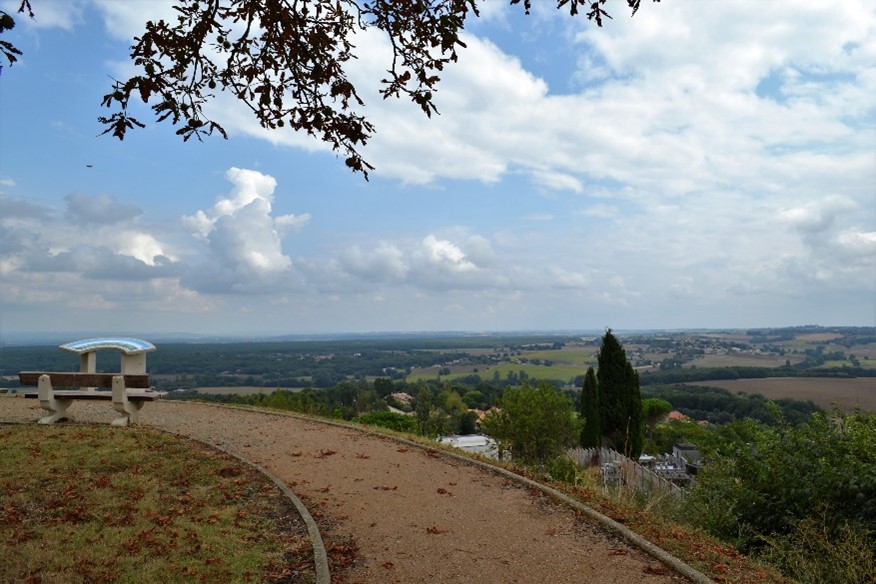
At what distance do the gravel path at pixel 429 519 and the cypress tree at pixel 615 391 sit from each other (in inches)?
682

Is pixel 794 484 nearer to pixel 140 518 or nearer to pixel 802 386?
pixel 140 518

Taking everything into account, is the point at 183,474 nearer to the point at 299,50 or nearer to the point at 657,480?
the point at 299,50

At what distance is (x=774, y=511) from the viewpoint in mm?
6527

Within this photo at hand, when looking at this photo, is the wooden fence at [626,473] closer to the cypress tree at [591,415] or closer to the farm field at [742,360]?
the cypress tree at [591,415]

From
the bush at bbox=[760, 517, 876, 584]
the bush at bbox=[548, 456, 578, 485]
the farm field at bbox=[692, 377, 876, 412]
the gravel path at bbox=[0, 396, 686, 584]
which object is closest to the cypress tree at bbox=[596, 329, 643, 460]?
the farm field at bbox=[692, 377, 876, 412]

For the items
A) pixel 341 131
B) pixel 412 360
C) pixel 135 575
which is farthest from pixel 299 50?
pixel 412 360

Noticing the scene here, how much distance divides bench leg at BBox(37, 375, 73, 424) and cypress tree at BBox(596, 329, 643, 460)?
65.8 ft

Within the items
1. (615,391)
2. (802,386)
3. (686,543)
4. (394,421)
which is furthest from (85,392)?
(802,386)

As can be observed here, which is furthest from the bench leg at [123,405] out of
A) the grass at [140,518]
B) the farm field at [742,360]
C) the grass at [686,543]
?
the farm field at [742,360]

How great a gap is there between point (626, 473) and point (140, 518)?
662cm

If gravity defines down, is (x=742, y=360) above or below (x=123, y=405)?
below

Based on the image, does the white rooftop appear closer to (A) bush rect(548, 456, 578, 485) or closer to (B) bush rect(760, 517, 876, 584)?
(A) bush rect(548, 456, 578, 485)

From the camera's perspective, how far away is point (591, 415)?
2578 centimetres

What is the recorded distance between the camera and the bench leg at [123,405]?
9922mm
